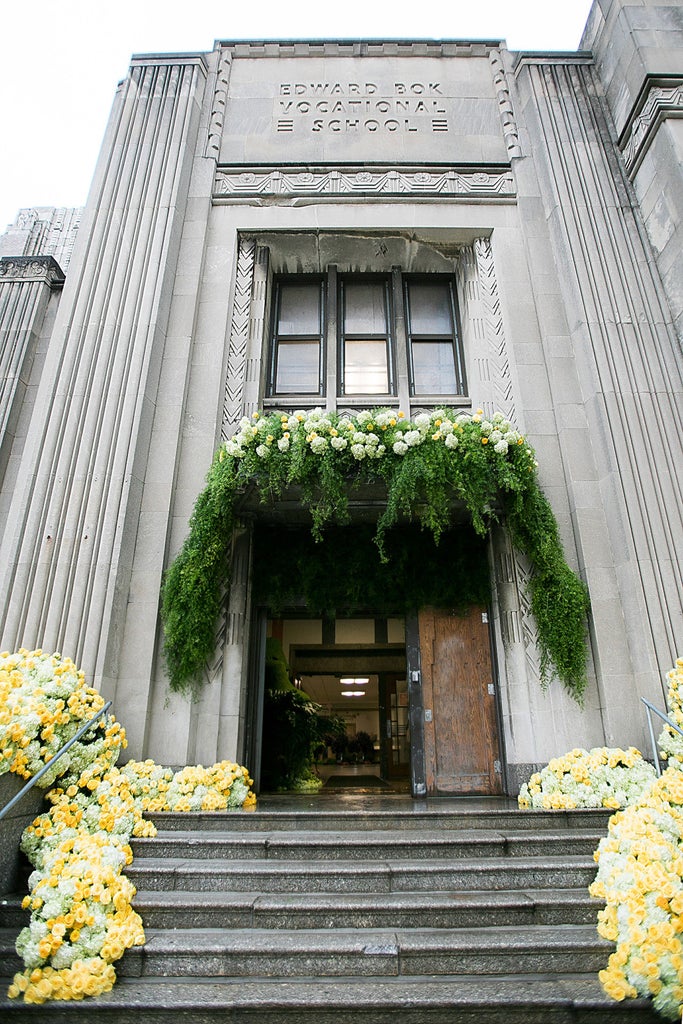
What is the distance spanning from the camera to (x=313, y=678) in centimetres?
1756

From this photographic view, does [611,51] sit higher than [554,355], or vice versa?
[611,51]

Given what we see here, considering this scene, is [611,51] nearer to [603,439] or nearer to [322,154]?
[322,154]

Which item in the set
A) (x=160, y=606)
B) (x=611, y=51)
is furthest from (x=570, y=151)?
(x=160, y=606)

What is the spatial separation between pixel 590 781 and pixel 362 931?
329cm

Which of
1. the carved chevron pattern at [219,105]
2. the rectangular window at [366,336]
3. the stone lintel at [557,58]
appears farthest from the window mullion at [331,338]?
the stone lintel at [557,58]

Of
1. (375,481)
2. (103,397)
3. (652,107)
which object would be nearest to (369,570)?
(375,481)

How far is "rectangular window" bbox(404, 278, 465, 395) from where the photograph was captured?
994 cm

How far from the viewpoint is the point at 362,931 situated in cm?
415

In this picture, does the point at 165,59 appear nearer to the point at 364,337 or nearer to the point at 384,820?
the point at 364,337

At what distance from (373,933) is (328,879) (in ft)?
1.88

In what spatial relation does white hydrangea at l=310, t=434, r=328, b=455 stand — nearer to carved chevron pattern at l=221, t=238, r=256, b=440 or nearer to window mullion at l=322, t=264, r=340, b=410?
carved chevron pattern at l=221, t=238, r=256, b=440

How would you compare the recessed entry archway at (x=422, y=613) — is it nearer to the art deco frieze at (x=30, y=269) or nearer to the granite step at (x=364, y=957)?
the granite step at (x=364, y=957)

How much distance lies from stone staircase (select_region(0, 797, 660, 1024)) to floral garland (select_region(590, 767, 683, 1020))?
0.12m

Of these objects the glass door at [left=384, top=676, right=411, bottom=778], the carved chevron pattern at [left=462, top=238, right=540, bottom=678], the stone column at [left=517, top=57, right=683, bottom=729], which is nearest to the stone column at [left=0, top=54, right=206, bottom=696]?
the carved chevron pattern at [left=462, top=238, right=540, bottom=678]
